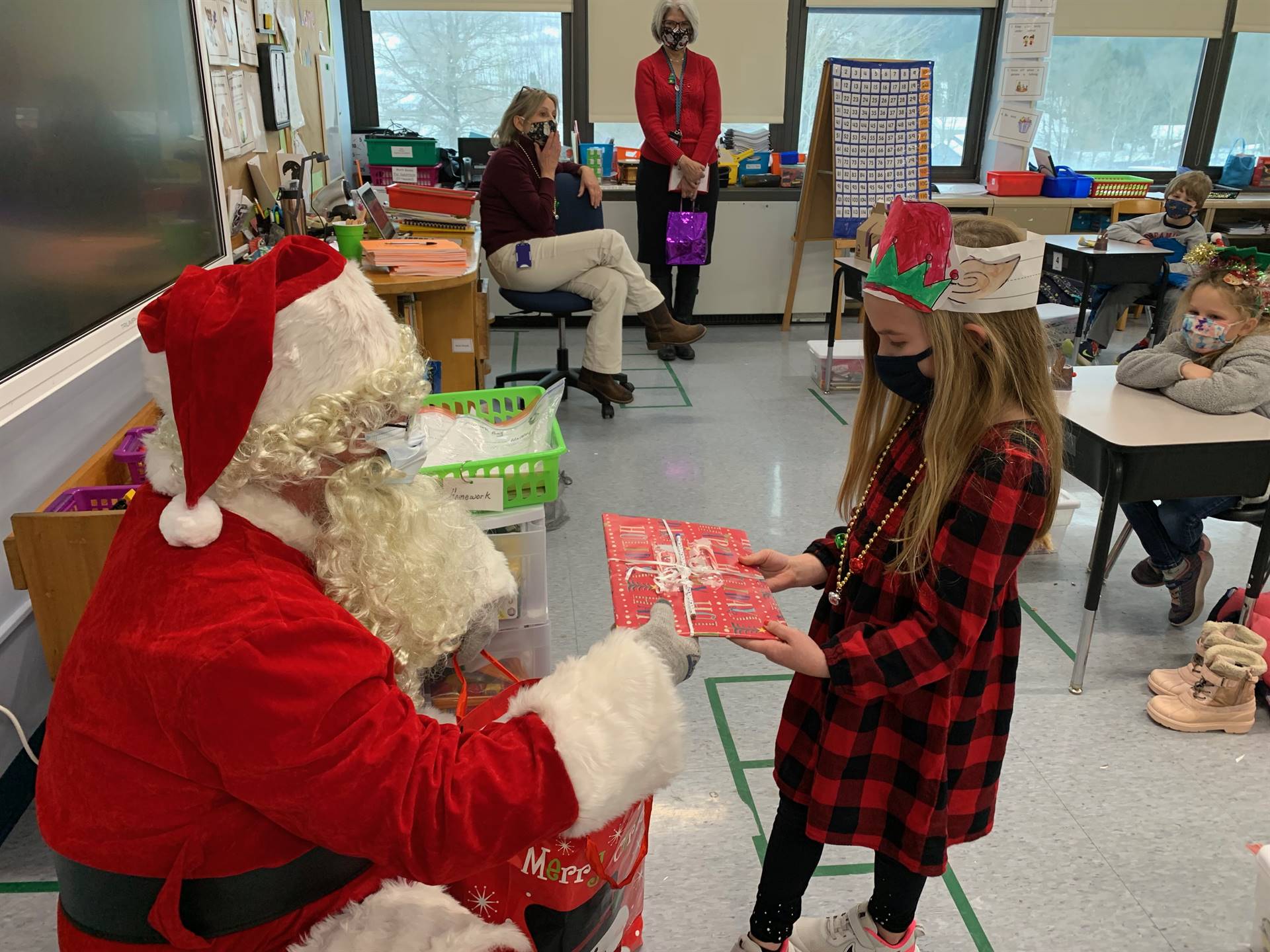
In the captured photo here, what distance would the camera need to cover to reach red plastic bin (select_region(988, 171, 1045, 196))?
5.72 m

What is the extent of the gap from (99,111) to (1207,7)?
680cm

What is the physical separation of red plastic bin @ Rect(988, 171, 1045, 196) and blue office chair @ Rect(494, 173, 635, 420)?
2831mm

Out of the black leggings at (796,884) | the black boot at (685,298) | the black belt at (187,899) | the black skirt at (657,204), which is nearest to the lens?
the black belt at (187,899)

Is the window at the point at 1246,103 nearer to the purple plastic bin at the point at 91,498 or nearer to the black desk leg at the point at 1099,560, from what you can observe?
the black desk leg at the point at 1099,560

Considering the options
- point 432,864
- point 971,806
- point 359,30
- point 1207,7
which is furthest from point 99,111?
point 1207,7

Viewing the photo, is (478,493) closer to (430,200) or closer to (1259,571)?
(1259,571)

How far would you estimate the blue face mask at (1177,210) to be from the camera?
4844 millimetres

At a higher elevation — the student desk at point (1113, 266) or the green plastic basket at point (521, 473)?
the student desk at point (1113, 266)

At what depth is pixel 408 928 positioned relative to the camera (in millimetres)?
1086

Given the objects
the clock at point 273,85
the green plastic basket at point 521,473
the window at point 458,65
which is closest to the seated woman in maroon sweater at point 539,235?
the clock at point 273,85

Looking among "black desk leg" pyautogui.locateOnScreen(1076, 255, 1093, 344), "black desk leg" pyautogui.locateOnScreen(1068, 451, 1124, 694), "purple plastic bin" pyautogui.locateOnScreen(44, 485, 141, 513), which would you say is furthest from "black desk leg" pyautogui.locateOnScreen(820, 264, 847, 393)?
"purple plastic bin" pyautogui.locateOnScreen(44, 485, 141, 513)

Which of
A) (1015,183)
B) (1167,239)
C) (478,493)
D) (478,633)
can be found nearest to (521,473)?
(478,493)

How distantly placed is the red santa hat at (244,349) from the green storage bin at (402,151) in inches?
150

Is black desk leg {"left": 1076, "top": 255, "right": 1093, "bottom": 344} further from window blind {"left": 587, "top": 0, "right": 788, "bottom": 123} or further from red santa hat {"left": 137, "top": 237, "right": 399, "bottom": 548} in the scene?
red santa hat {"left": 137, "top": 237, "right": 399, "bottom": 548}
